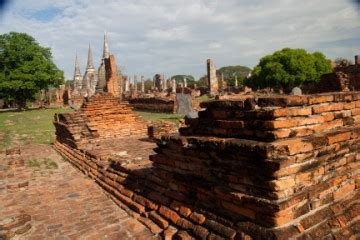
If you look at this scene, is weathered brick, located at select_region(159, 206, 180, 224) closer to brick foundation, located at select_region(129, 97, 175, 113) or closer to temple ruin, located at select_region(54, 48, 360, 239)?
temple ruin, located at select_region(54, 48, 360, 239)

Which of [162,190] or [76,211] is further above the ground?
[162,190]

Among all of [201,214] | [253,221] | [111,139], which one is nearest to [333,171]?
[253,221]

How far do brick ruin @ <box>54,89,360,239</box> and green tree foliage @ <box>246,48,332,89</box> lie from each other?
105ft

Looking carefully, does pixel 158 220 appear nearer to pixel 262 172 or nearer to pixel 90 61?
pixel 262 172

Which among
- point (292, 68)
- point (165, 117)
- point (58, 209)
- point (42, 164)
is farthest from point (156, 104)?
point (58, 209)

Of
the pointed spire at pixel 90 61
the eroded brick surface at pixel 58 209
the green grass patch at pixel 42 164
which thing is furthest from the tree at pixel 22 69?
the pointed spire at pixel 90 61

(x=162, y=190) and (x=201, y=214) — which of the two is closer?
(x=201, y=214)

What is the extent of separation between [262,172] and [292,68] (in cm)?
3322

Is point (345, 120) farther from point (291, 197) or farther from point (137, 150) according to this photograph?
point (137, 150)

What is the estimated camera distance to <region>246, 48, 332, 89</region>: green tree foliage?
110 feet

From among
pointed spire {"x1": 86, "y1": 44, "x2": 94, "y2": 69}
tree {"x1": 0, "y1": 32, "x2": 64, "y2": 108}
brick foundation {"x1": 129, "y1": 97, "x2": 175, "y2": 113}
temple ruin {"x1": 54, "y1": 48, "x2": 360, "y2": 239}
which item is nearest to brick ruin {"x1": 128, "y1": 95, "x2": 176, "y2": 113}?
brick foundation {"x1": 129, "y1": 97, "x2": 175, "y2": 113}

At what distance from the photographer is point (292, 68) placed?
1320 inches

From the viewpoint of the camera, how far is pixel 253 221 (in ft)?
8.81

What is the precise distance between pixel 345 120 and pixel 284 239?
5.15ft
